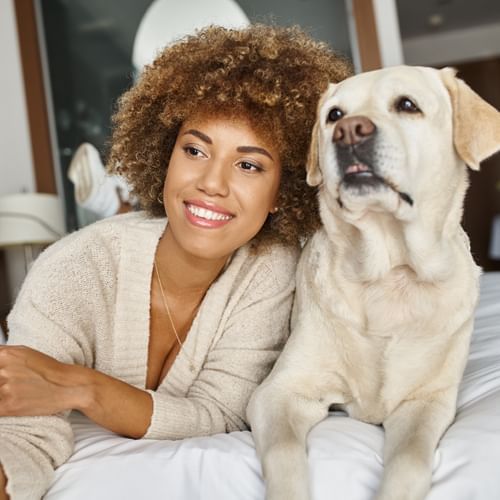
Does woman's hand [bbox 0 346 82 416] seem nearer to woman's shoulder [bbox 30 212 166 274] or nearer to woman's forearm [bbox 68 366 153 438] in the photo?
woman's forearm [bbox 68 366 153 438]

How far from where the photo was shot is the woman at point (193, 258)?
1.40 meters

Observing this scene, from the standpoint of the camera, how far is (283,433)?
1185 millimetres

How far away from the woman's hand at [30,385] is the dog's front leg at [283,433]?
0.40 meters

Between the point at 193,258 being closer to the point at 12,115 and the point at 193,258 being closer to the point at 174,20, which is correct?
the point at 174,20

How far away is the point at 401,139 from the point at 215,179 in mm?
470

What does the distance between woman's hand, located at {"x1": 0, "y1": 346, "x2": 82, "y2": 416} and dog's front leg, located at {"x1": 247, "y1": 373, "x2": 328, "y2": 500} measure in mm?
404

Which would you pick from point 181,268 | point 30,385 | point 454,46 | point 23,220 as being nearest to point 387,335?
point 181,268

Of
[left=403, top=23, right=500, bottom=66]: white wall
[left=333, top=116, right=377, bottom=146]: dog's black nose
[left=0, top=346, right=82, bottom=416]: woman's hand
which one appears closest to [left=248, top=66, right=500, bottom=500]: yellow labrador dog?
[left=333, top=116, right=377, bottom=146]: dog's black nose

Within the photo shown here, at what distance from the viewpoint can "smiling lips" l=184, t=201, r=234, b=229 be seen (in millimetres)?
1530

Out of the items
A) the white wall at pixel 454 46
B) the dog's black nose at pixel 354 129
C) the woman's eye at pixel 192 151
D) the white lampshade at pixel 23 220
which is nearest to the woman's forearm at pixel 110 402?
the woman's eye at pixel 192 151

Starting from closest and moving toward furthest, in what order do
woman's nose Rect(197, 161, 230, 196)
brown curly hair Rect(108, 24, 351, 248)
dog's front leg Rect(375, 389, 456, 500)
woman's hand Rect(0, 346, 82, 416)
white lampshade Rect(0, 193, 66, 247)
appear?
dog's front leg Rect(375, 389, 456, 500) < woman's hand Rect(0, 346, 82, 416) < woman's nose Rect(197, 161, 230, 196) < brown curly hair Rect(108, 24, 351, 248) < white lampshade Rect(0, 193, 66, 247)

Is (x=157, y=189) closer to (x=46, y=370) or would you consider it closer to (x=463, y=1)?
(x=46, y=370)

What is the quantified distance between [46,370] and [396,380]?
759 millimetres

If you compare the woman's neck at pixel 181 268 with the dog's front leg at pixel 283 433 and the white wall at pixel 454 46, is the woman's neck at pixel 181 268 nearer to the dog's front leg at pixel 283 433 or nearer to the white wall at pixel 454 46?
the dog's front leg at pixel 283 433
